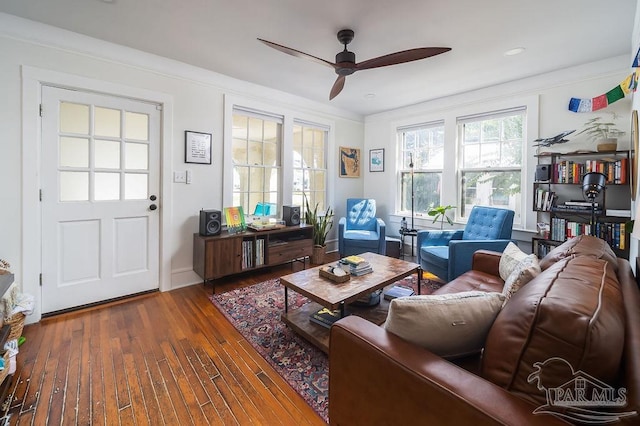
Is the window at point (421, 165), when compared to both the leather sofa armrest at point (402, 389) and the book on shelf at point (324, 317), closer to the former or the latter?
the book on shelf at point (324, 317)

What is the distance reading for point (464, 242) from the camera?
9.45 ft

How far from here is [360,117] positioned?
5.12 meters

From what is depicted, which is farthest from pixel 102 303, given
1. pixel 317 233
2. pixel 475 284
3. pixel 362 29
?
pixel 362 29

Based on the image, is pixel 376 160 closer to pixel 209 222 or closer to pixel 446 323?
pixel 209 222

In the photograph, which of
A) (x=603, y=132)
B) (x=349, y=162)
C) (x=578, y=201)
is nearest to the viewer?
(x=603, y=132)

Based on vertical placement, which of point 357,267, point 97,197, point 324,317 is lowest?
point 324,317

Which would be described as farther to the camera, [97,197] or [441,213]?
[441,213]

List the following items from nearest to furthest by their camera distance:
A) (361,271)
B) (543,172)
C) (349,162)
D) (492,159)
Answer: (361,271), (543,172), (492,159), (349,162)

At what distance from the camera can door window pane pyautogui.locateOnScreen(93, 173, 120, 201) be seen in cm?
269

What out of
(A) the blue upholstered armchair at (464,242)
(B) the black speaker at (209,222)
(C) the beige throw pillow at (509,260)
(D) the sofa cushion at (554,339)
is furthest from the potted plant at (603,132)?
(B) the black speaker at (209,222)

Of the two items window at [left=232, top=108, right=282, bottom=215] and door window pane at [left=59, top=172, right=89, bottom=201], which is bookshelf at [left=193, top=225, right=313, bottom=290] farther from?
door window pane at [left=59, top=172, right=89, bottom=201]

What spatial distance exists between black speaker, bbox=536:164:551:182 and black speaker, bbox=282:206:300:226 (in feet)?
9.45

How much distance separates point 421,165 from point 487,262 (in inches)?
95.1

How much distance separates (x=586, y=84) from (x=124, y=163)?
487 centimetres
